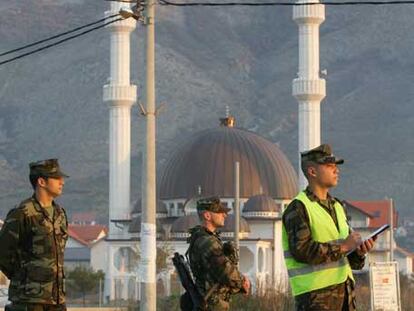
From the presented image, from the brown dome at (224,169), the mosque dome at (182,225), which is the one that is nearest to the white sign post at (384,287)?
the mosque dome at (182,225)

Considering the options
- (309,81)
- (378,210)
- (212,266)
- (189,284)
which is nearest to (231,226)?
(309,81)

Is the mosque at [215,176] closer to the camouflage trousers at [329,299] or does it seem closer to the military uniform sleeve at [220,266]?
the military uniform sleeve at [220,266]

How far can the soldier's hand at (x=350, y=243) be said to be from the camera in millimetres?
7512

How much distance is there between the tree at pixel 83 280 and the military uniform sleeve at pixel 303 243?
52966 millimetres

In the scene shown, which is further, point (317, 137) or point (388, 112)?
point (388, 112)

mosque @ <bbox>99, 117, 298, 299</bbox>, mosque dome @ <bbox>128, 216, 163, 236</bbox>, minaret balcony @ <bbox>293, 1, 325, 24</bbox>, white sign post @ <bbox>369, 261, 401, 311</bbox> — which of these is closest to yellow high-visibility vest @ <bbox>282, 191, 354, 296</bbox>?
white sign post @ <bbox>369, 261, 401, 311</bbox>

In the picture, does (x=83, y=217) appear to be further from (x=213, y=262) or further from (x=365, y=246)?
(x=365, y=246)

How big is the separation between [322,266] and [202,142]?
58.8 m

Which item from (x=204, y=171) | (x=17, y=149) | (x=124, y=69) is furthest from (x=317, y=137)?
(x=17, y=149)

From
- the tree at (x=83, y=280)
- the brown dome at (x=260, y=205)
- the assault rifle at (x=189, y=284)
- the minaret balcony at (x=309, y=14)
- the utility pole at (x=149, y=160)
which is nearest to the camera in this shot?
the assault rifle at (x=189, y=284)

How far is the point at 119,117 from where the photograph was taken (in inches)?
2554

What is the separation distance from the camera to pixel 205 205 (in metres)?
9.72

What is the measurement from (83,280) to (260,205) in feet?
32.5

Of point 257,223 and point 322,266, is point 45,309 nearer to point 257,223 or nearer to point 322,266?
point 322,266
